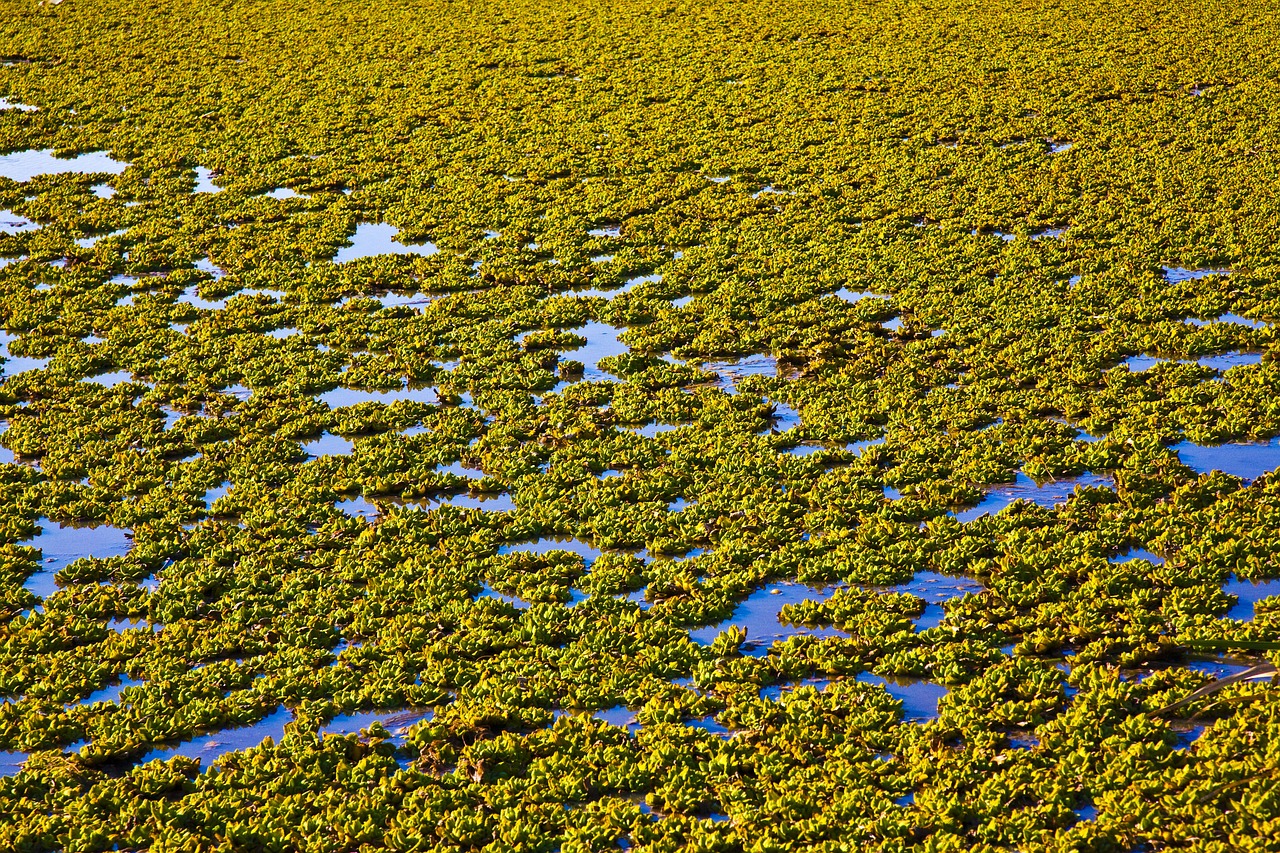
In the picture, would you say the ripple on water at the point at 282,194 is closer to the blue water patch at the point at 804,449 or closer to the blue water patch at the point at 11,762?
the blue water patch at the point at 804,449

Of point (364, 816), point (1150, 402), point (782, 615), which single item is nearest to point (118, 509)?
point (364, 816)

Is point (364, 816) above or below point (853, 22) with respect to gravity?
below

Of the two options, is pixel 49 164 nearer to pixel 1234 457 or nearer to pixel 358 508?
pixel 358 508

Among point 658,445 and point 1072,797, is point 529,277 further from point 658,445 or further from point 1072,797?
point 1072,797

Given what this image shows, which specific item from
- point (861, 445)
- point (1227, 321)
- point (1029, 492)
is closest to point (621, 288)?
point (861, 445)

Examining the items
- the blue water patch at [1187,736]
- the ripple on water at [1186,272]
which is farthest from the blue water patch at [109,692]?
the ripple on water at [1186,272]

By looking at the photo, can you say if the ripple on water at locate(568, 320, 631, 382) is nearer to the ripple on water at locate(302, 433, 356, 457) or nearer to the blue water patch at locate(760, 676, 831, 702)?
the ripple on water at locate(302, 433, 356, 457)

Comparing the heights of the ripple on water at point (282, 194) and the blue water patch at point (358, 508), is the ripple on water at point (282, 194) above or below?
above
